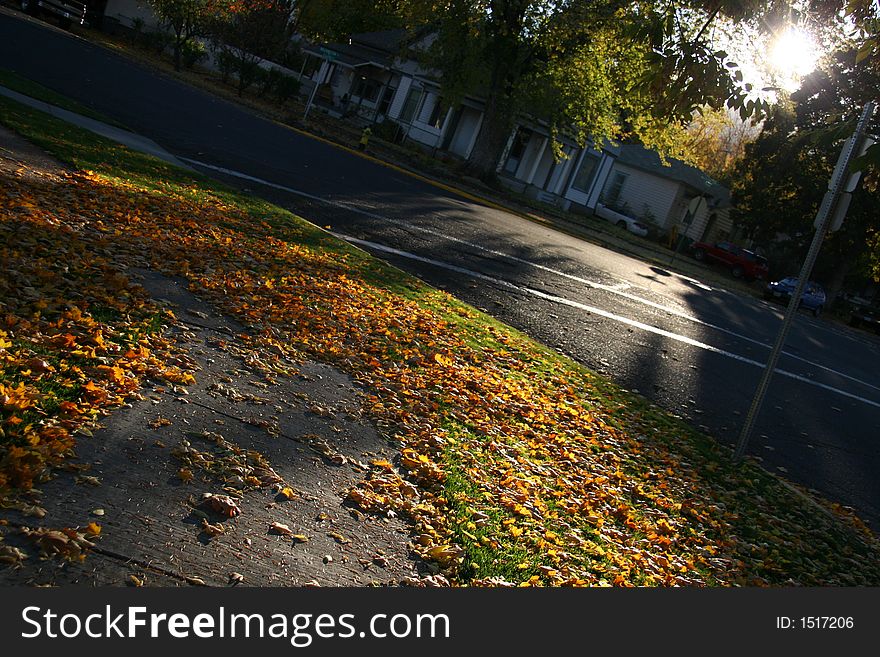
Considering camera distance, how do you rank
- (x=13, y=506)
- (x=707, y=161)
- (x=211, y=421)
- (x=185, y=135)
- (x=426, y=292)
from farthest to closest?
(x=707, y=161) → (x=185, y=135) → (x=426, y=292) → (x=211, y=421) → (x=13, y=506)

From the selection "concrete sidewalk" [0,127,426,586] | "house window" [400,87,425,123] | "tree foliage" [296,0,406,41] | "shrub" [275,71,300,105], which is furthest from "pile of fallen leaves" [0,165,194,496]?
"tree foliage" [296,0,406,41]

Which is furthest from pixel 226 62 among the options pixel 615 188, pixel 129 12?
pixel 615 188

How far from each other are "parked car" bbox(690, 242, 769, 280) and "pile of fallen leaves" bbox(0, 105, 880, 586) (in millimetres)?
35473

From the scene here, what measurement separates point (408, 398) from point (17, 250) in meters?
2.98

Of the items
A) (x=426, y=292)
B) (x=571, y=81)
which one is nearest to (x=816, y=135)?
(x=426, y=292)

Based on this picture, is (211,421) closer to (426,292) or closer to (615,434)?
(615,434)

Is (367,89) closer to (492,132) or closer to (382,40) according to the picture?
(382,40)

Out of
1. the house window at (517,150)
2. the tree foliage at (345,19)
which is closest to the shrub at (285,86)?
the house window at (517,150)

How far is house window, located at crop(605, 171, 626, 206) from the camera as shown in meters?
51.5

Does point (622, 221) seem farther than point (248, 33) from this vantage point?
Yes

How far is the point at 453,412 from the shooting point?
602cm

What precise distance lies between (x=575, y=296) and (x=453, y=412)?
7305 mm

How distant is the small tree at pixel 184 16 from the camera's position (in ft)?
124

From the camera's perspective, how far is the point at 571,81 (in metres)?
30.6
